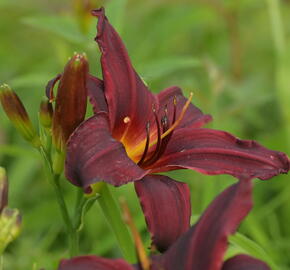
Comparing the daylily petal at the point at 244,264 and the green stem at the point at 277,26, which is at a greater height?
the daylily petal at the point at 244,264

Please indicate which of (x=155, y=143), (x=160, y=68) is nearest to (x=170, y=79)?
(x=160, y=68)

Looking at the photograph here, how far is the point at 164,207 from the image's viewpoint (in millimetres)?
1132

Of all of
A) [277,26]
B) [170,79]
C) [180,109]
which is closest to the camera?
[180,109]

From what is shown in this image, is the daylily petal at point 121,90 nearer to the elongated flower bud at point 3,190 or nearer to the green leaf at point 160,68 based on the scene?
the elongated flower bud at point 3,190

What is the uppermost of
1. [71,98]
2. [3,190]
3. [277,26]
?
[71,98]

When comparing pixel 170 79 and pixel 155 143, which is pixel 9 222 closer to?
pixel 155 143

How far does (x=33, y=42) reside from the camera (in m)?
3.20

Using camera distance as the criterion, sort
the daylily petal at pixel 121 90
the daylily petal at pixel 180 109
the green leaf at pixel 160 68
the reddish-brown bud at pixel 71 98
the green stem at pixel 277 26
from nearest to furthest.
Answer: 1. the reddish-brown bud at pixel 71 98
2. the daylily petal at pixel 121 90
3. the daylily petal at pixel 180 109
4. the green leaf at pixel 160 68
5. the green stem at pixel 277 26

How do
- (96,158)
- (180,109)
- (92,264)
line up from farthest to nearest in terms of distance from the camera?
(180,109)
(96,158)
(92,264)

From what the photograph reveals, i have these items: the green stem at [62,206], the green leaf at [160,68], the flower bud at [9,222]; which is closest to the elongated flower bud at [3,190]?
the flower bud at [9,222]

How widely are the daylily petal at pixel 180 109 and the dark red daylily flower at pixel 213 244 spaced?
16.9 inches

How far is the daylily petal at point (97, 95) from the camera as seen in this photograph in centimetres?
124

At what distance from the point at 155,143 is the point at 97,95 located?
6.0 inches

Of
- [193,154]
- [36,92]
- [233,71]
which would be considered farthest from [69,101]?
[233,71]
